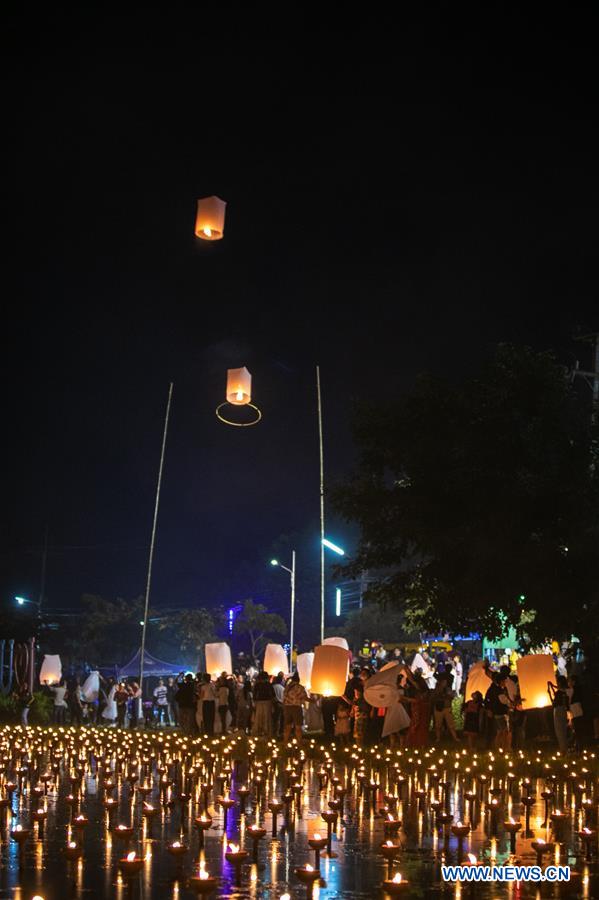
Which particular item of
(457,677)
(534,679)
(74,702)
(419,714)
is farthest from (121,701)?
(534,679)

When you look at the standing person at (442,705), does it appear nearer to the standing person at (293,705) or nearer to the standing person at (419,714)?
the standing person at (419,714)

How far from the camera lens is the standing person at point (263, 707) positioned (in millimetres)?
26141

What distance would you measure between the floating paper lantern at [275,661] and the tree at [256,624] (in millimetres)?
30845

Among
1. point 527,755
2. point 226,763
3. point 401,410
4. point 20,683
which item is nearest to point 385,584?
point 401,410

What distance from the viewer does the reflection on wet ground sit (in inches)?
338

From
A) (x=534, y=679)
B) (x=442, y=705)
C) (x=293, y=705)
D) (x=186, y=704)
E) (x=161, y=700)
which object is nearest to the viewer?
(x=442, y=705)

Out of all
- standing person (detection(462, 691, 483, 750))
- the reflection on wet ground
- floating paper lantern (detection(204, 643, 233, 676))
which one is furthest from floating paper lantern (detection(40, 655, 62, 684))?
standing person (detection(462, 691, 483, 750))

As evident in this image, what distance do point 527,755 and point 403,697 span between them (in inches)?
122

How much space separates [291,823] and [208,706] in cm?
1531

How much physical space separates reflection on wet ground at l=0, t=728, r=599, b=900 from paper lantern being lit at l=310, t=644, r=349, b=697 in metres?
3.87

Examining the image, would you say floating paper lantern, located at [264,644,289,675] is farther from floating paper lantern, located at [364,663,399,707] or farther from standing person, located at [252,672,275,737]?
floating paper lantern, located at [364,663,399,707]

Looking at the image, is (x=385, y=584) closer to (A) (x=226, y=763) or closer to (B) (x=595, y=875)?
(A) (x=226, y=763)

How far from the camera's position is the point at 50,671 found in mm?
37844

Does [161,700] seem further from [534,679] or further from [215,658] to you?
[534,679]
